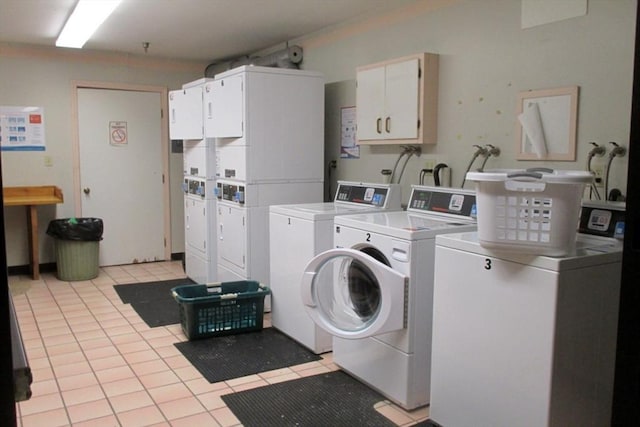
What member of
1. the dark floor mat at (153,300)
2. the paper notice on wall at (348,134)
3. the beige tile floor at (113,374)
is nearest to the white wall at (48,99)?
the beige tile floor at (113,374)

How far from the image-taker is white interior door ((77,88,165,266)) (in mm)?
6203

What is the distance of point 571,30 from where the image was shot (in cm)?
288

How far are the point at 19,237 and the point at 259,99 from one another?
3.47 metres

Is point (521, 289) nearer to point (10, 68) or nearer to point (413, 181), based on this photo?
point (413, 181)

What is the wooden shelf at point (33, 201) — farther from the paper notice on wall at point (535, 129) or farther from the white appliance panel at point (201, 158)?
the paper notice on wall at point (535, 129)

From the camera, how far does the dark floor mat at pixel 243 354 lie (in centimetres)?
341

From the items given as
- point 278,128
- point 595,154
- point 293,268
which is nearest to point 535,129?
point 595,154

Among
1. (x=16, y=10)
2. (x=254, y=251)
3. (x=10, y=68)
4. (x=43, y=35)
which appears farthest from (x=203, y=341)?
(x=10, y=68)

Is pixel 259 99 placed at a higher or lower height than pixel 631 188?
higher

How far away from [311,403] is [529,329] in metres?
1.34

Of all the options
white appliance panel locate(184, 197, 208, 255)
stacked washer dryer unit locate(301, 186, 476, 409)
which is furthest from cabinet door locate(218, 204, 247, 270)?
stacked washer dryer unit locate(301, 186, 476, 409)

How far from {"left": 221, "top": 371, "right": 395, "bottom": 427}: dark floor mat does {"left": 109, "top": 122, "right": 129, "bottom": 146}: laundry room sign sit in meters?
4.26

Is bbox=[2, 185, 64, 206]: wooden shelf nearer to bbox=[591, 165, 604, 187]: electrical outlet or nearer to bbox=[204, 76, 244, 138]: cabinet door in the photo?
bbox=[204, 76, 244, 138]: cabinet door

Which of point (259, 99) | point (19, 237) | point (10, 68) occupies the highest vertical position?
point (10, 68)
